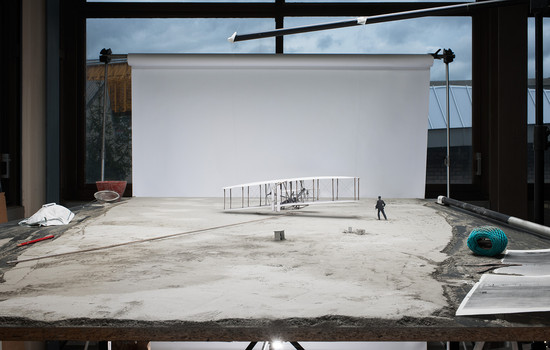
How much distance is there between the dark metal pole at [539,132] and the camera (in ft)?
4.71

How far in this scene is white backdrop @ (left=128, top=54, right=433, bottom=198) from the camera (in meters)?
3.14

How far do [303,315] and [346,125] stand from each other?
2.50 metres

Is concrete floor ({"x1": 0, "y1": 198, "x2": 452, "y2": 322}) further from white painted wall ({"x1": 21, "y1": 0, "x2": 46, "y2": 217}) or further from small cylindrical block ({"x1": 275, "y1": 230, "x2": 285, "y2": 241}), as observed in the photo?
white painted wall ({"x1": 21, "y1": 0, "x2": 46, "y2": 217})

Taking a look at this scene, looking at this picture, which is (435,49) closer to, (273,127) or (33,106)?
(273,127)

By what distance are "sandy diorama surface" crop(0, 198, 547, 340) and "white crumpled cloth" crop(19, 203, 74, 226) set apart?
0.16 ft

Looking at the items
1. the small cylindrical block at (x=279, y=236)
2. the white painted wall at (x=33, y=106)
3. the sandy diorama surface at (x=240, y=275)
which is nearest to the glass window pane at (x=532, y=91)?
the sandy diorama surface at (x=240, y=275)

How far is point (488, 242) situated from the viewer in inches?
47.9

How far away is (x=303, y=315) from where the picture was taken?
30.1 inches

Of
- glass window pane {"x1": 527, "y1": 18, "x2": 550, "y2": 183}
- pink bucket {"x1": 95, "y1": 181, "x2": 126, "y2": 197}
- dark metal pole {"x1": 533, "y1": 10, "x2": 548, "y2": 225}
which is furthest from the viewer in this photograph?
glass window pane {"x1": 527, "y1": 18, "x2": 550, "y2": 183}

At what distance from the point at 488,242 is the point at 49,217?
1.61 metres

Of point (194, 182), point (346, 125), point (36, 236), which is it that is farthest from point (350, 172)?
point (36, 236)

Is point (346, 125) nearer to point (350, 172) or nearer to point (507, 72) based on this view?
point (350, 172)

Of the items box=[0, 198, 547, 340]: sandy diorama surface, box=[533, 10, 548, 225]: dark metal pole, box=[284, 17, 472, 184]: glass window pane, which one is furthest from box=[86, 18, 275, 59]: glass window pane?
box=[533, 10, 548, 225]: dark metal pole

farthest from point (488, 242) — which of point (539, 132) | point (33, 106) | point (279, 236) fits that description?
point (33, 106)
